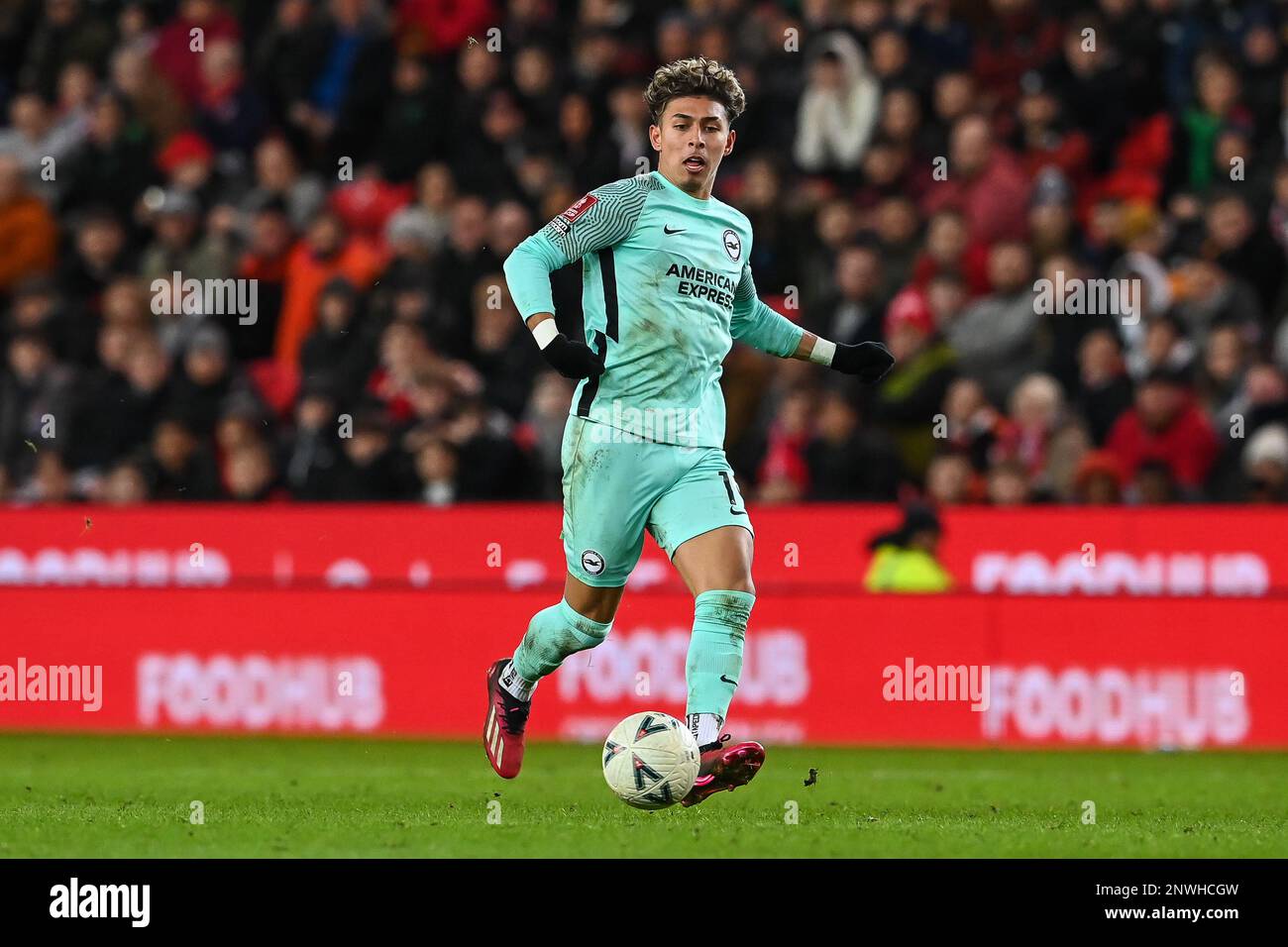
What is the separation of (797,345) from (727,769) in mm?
1883

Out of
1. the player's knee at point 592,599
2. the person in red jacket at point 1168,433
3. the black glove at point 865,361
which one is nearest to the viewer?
the player's knee at point 592,599

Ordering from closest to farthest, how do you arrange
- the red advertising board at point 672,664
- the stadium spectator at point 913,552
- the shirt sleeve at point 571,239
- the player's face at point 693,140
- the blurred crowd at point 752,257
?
the shirt sleeve at point 571,239 → the player's face at point 693,140 → the red advertising board at point 672,664 → the stadium spectator at point 913,552 → the blurred crowd at point 752,257

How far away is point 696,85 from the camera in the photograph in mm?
7543

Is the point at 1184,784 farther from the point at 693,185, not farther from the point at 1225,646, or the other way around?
the point at 693,185

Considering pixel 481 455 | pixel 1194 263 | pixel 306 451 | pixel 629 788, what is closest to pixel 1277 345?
pixel 1194 263

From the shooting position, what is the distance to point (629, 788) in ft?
23.7

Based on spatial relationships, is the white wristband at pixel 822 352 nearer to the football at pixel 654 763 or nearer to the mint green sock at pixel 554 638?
the mint green sock at pixel 554 638

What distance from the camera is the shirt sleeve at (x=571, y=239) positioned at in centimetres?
746

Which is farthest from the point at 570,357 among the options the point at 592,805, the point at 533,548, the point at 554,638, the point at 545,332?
the point at 533,548

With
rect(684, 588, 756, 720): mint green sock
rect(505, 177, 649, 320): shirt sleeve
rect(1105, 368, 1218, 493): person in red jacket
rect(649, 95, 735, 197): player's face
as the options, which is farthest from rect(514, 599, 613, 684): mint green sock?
rect(1105, 368, 1218, 493): person in red jacket

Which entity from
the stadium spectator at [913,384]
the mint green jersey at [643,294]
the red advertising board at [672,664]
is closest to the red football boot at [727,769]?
the mint green jersey at [643,294]

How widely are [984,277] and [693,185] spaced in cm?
631

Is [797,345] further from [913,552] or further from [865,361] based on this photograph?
[913,552]

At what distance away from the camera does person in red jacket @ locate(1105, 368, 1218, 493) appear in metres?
12.8
